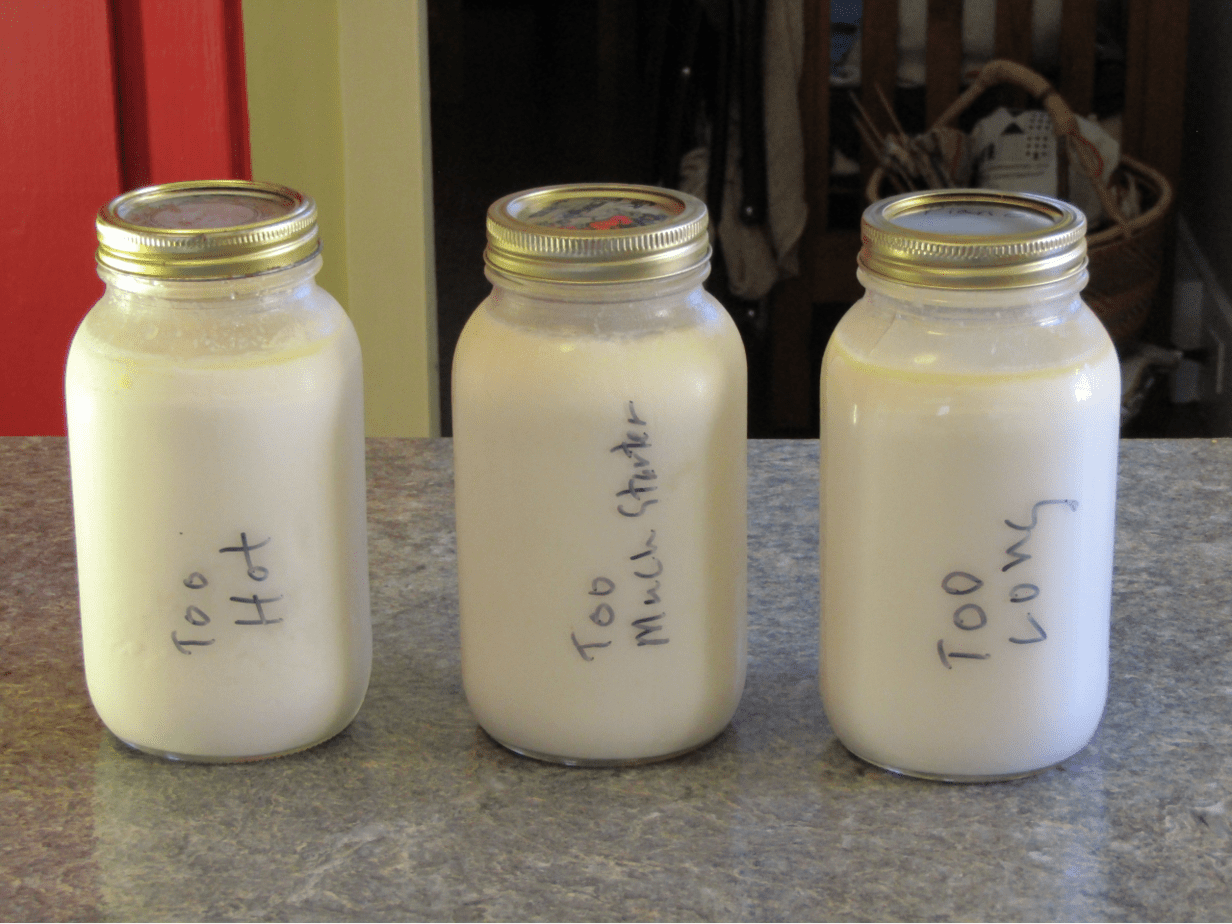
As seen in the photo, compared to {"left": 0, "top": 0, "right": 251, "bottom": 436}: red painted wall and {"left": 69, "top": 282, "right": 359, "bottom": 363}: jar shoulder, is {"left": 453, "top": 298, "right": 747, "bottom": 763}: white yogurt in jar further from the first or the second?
{"left": 0, "top": 0, "right": 251, "bottom": 436}: red painted wall

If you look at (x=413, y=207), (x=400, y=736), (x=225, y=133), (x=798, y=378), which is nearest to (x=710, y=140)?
(x=798, y=378)

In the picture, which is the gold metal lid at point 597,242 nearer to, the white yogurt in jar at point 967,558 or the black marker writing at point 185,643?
the white yogurt in jar at point 967,558

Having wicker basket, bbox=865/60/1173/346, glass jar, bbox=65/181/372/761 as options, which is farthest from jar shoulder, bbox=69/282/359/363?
wicker basket, bbox=865/60/1173/346

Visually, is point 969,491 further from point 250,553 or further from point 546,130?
point 546,130

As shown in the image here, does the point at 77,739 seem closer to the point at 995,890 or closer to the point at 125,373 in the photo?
the point at 125,373

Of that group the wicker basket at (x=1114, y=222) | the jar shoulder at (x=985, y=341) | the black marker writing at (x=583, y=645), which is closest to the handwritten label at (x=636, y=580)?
the black marker writing at (x=583, y=645)

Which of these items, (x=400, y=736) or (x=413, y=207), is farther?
(x=413, y=207)
